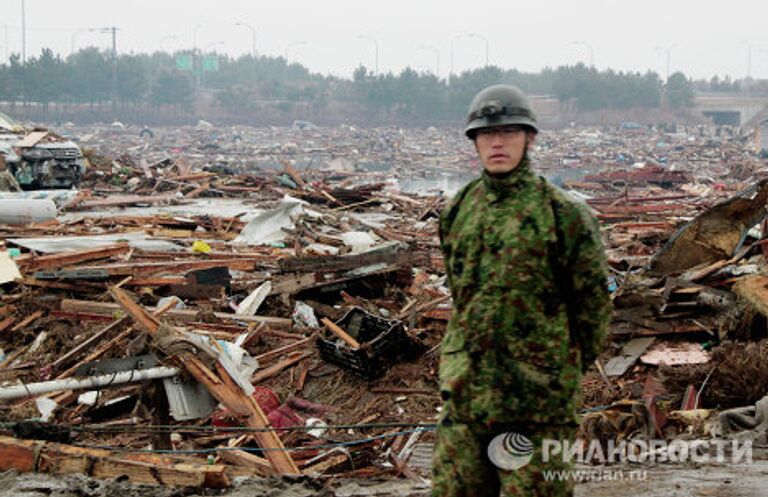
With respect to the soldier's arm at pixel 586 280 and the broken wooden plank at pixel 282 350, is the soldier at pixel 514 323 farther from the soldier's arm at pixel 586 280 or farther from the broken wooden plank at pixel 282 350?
the broken wooden plank at pixel 282 350

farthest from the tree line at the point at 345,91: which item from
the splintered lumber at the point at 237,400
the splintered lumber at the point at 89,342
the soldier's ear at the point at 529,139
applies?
the soldier's ear at the point at 529,139

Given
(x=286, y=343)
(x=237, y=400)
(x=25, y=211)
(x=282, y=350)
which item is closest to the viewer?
(x=237, y=400)

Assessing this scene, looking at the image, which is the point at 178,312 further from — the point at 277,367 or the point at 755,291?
the point at 755,291

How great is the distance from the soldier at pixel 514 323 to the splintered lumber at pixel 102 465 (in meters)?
2.06

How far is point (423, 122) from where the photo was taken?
102 m

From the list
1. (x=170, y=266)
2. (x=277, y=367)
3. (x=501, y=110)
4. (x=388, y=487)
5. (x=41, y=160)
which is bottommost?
(x=277, y=367)

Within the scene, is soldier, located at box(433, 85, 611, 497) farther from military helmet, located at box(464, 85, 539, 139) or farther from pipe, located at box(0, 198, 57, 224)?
pipe, located at box(0, 198, 57, 224)

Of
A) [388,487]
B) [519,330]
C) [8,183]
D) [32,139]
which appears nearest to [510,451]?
[519,330]

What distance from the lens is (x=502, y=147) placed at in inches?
117

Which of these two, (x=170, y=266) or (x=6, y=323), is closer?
(x=6, y=323)

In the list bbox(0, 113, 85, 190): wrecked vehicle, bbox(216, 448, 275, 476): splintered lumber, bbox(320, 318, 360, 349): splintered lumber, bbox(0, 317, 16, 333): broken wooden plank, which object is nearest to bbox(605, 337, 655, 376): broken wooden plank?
bbox(320, 318, 360, 349): splintered lumber

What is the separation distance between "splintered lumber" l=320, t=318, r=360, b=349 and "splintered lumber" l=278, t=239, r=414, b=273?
1582mm

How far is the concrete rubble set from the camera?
5797mm

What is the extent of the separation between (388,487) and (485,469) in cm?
214
